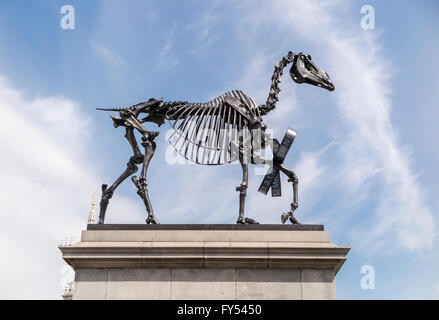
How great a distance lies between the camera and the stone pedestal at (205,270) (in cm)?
1170

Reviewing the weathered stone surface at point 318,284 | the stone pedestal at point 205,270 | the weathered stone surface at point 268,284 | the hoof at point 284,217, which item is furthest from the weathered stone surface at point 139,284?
the hoof at point 284,217

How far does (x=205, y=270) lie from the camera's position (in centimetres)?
1189

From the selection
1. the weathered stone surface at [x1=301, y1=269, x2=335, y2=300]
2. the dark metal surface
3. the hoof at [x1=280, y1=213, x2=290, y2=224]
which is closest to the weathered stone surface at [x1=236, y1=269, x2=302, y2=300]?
the weathered stone surface at [x1=301, y1=269, x2=335, y2=300]

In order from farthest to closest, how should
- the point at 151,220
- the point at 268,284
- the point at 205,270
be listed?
1. the point at 151,220
2. the point at 205,270
3. the point at 268,284

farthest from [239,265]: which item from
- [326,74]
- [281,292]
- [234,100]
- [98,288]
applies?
[326,74]

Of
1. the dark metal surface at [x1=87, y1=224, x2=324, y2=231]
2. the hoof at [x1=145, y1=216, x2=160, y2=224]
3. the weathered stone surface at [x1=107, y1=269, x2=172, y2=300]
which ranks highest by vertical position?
the hoof at [x1=145, y1=216, x2=160, y2=224]

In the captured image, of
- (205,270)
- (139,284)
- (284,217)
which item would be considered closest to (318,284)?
(284,217)

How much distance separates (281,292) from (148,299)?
282 cm

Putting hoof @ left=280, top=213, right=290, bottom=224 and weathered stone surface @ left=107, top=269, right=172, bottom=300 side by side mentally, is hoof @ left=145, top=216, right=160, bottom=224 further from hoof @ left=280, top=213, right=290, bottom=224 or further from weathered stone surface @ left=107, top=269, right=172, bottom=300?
hoof @ left=280, top=213, right=290, bottom=224

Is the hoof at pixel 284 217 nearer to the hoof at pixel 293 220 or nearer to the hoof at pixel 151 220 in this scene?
the hoof at pixel 293 220

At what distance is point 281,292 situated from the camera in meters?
11.7

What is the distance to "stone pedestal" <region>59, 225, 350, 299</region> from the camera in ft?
38.4

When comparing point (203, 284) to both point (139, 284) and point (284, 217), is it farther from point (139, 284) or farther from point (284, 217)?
point (284, 217)
